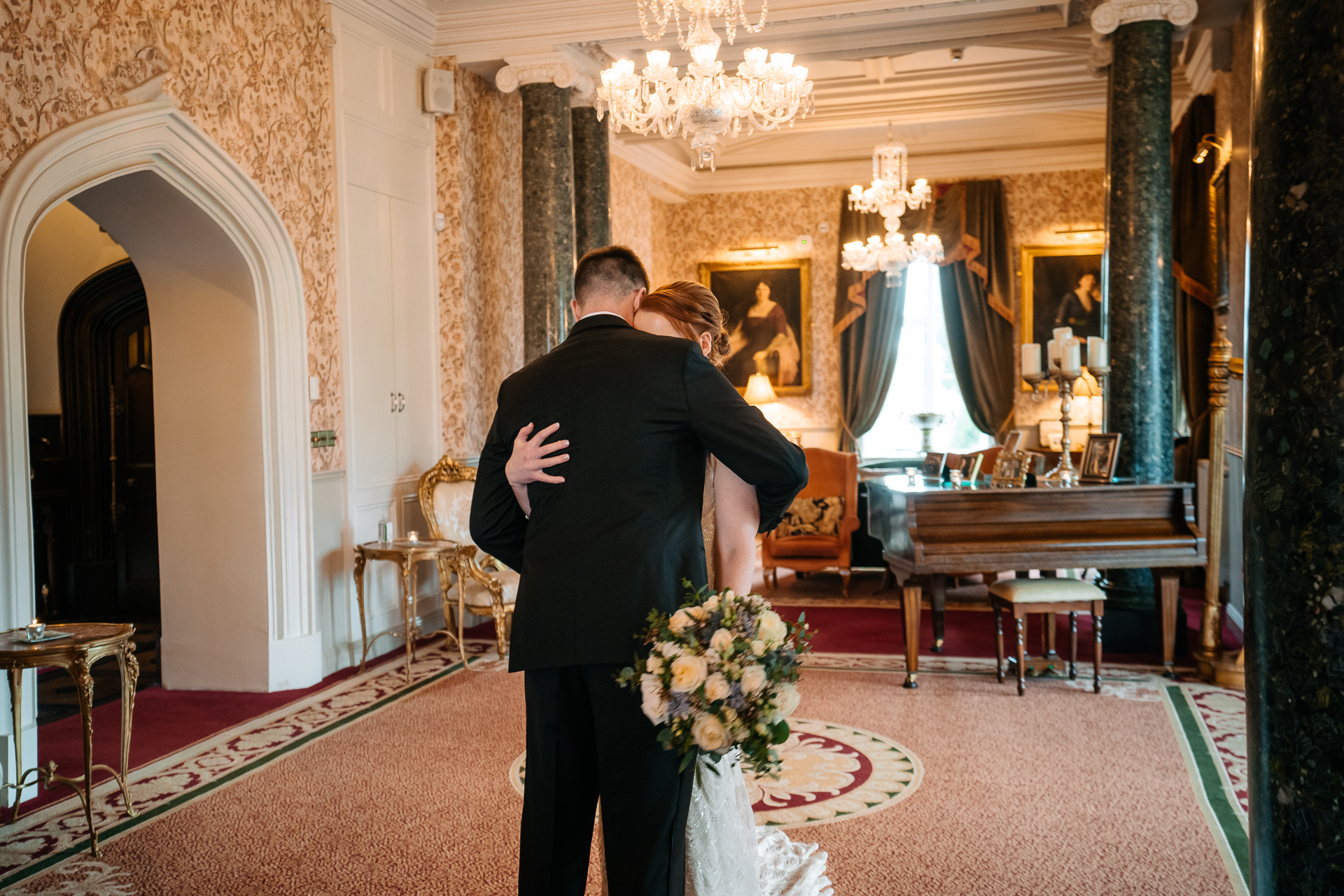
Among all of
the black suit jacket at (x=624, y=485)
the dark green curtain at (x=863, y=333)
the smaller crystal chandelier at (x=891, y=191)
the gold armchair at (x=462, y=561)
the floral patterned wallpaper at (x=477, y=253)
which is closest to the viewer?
the black suit jacket at (x=624, y=485)

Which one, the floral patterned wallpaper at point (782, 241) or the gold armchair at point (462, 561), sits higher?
the floral patterned wallpaper at point (782, 241)

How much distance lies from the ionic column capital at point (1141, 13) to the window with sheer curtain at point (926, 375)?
5788 mm

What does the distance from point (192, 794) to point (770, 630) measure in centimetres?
301

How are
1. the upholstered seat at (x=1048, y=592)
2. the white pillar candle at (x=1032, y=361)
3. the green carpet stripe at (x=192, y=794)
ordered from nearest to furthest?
the green carpet stripe at (x=192, y=794), the upholstered seat at (x=1048, y=592), the white pillar candle at (x=1032, y=361)

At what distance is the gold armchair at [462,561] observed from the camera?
5801 mm

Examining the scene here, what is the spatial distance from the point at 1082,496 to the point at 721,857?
3.55 metres

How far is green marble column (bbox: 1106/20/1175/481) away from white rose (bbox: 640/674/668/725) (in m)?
4.76

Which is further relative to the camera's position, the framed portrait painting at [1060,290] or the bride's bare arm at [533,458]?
the framed portrait painting at [1060,290]

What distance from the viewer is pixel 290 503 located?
17.9 ft

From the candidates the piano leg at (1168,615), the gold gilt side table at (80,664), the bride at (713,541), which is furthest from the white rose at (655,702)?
the piano leg at (1168,615)

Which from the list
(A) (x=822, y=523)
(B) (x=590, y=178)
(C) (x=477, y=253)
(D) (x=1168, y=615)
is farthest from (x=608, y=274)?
(A) (x=822, y=523)

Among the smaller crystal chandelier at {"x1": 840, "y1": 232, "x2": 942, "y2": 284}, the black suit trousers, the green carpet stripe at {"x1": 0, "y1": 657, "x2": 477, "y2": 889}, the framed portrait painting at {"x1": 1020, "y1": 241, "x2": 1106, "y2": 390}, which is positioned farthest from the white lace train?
the framed portrait painting at {"x1": 1020, "y1": 241, "x2": 1106, "y2": 390}

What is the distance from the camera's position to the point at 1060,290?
36.2 ft

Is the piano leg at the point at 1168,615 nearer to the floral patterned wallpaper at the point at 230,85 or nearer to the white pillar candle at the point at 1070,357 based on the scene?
the white pillar candle at the point at 1070,357
